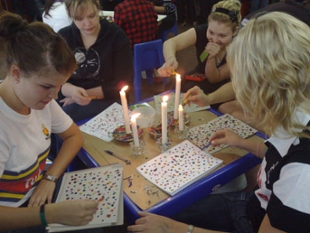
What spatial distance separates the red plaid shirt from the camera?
2996 mm

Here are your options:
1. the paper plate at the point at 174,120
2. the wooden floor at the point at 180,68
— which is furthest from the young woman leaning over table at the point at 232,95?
the wooden floor at the point at 180,68

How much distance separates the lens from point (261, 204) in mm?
1095

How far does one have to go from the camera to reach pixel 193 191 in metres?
1.13

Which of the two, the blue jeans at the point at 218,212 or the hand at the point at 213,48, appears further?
the hand at the point at 213,48

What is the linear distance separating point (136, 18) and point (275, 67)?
2.41 m

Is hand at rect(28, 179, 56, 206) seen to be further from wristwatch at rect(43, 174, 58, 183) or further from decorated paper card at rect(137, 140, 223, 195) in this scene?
decorated paper card at rect(137, 140, 223, 195)

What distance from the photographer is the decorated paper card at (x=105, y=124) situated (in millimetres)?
1456

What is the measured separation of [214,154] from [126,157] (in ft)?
1.28

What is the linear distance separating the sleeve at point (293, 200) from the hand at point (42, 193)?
856mm

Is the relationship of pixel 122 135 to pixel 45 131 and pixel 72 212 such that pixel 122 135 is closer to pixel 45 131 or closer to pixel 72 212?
pixel 45 131

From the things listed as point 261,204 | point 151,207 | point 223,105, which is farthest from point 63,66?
point 223,105

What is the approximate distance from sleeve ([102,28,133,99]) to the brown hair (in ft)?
2.99

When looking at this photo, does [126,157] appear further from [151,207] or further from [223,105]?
[223,105]

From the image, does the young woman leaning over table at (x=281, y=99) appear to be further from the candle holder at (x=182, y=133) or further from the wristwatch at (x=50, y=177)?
the wristwatch at (x=50, y=177)
